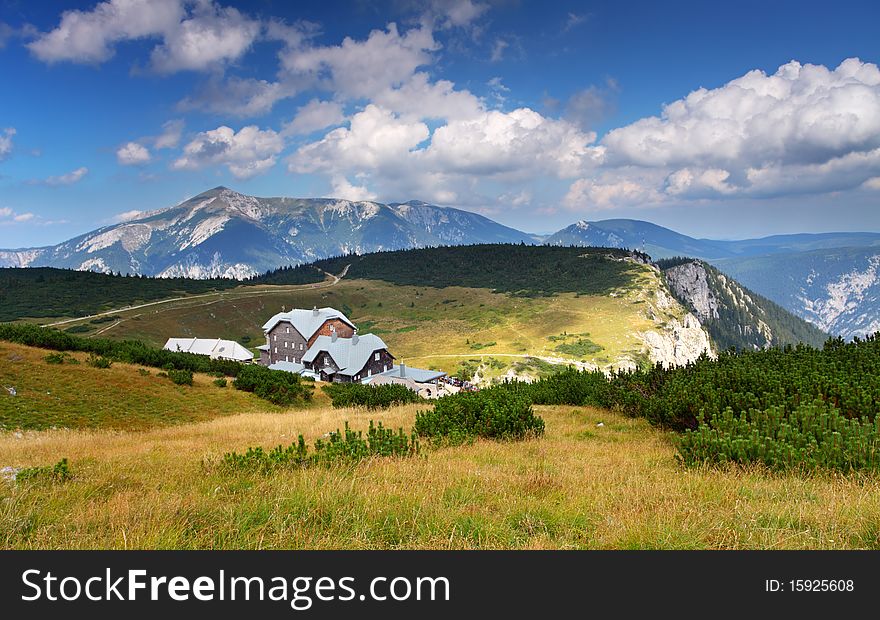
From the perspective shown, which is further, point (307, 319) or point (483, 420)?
point (307, 319)

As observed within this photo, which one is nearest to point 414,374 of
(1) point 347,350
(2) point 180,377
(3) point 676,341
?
(1) point 347,350

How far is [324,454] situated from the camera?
801 centimetres

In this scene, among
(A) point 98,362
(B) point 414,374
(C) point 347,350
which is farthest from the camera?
(C) point 347,350

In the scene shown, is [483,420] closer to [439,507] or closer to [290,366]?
[439,507]

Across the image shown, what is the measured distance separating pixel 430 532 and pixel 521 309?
160 meters

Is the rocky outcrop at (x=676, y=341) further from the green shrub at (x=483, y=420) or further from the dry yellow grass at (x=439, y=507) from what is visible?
the dry yellow grass at (x=439, y=507)

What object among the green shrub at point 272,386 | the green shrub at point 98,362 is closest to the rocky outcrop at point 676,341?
the green shrub at point 272,386

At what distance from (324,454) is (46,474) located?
4.00 m

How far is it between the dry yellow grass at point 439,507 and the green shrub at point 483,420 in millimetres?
2958

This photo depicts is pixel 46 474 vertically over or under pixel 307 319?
under

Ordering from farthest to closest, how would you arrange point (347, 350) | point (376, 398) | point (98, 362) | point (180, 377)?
point (347, 350) → point (180, 377) → point (98, 362) → point (376, 398)

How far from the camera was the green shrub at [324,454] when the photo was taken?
7.38 metres

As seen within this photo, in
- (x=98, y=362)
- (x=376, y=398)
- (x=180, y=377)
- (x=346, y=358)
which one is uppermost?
(x=98, y=362)

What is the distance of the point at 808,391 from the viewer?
9547mm
